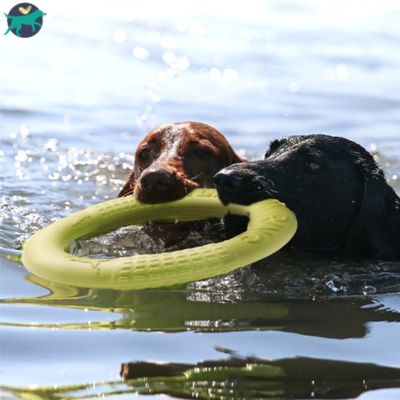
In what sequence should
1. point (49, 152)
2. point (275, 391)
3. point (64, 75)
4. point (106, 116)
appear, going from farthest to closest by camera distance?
1. point (64, 75)
2. point (106, 116)
3. point (49, 152)
4. point (275, 391)

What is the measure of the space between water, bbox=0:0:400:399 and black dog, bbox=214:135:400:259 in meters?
0.14

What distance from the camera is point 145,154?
7344mm

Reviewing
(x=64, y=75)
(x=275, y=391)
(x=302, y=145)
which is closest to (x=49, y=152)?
(x=64, y=75)

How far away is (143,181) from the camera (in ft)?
20.5

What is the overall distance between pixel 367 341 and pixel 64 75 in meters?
9.93

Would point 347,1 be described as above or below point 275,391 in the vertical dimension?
above

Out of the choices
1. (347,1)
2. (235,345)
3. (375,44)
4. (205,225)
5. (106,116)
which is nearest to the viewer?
(235,345)

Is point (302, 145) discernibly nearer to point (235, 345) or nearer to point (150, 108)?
point (235, 345)

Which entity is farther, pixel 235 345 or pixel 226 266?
pixel 226 266

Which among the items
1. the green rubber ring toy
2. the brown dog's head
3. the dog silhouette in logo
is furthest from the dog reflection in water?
the dog silhouette in logo

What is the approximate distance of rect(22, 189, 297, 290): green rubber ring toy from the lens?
5270 mm

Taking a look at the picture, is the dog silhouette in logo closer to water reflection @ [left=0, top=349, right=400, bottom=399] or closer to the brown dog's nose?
the brown dog's nose

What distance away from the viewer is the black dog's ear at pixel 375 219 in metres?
6.50

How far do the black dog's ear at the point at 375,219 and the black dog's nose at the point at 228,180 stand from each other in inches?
34.1
